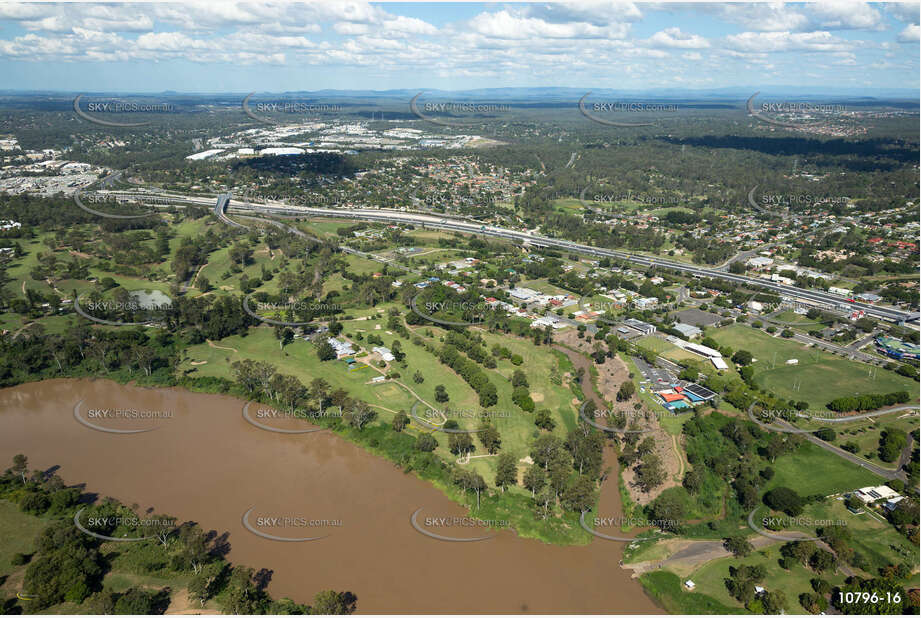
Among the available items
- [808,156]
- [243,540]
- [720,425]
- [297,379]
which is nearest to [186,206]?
[297,379]

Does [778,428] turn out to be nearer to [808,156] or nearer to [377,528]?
[377,528]

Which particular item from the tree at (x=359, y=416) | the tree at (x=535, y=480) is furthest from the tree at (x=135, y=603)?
the tree at (x=535, y=480)

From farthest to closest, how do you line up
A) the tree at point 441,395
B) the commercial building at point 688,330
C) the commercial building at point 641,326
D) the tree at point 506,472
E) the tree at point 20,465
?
the commercial building at point 641,326
the commercial building at point 688,330
the tree at point 441,395
the tree at point 20,465
the tree at point 506,472

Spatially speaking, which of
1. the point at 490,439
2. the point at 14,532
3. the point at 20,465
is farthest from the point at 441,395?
the point at 20,465

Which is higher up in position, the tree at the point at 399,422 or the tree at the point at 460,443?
the tree at the point at 399,422

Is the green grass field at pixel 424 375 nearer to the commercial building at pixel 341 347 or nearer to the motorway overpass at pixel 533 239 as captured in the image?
the commercial building at pixel 341 347

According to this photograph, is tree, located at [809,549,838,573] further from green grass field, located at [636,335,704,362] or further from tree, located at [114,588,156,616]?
tree, located at [114,588,156,616]

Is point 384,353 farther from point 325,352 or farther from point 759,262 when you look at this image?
point 759,262
